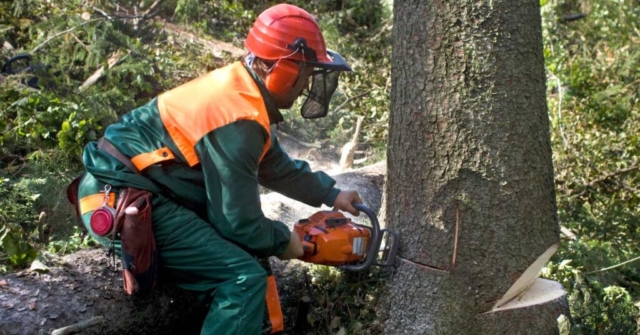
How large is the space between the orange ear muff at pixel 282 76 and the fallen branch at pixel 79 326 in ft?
4.08

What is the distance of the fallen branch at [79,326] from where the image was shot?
2.85 metres

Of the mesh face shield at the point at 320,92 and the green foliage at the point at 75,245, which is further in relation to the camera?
the green foliage at the point at 75,245

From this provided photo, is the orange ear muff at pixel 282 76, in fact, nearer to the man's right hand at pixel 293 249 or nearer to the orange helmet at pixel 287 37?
the orange helmet at pixel 287 37

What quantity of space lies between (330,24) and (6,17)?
331 cm

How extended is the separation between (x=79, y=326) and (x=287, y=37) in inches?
58.9

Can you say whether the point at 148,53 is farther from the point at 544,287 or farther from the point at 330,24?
the point at 544,287

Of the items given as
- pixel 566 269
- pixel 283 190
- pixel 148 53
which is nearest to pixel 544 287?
pixel 566 269

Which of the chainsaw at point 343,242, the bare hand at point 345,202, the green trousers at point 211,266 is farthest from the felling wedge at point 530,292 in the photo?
the green trousers at point 211,266

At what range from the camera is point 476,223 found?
309 centimetres

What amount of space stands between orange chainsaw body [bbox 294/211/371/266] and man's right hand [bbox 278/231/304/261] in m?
0.04

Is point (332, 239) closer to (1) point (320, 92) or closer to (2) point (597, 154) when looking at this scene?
(1) point (320, 92)

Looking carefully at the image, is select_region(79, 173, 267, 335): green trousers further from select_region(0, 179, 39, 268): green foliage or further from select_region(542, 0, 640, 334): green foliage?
select_region(542, 0, 640, 334): green foliage

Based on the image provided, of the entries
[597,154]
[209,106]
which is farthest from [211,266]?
[597,154]

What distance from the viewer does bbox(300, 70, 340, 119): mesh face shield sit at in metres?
3.28
